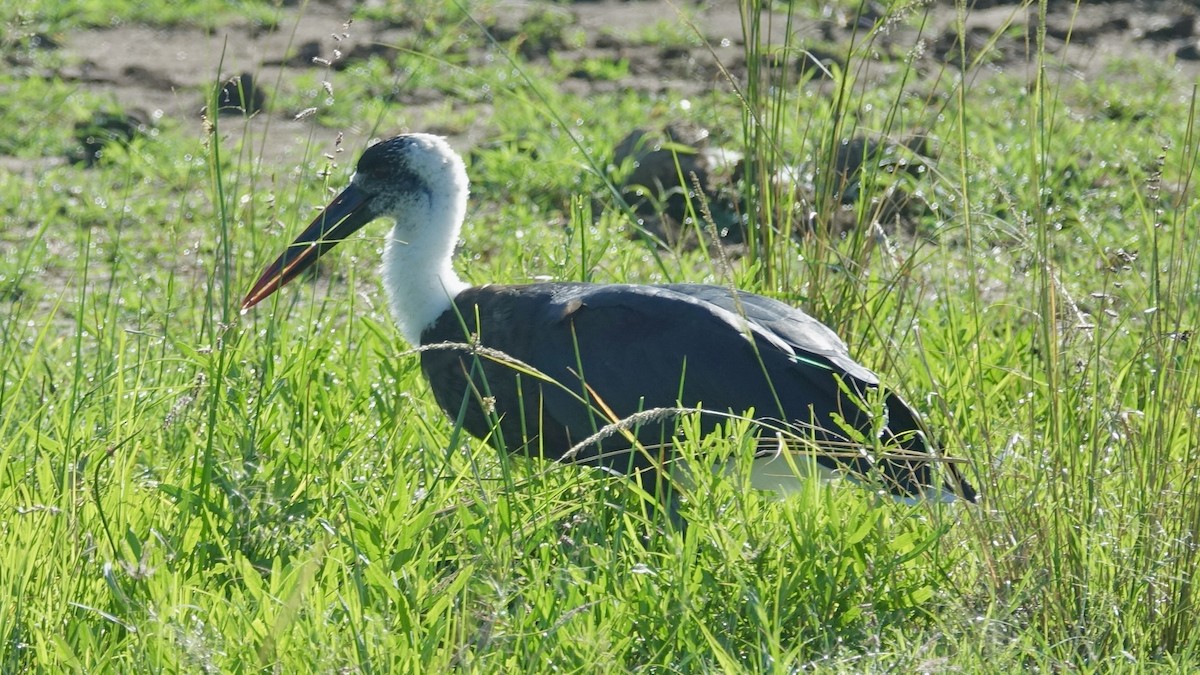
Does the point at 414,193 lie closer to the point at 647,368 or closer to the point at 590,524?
the point at 647,368

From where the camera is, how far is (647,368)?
332 centimetres

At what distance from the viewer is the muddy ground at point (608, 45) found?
22.3 ft

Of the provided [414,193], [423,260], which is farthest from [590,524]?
[414,193]

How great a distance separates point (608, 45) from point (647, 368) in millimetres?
4299

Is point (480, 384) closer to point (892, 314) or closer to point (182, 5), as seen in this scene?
point (892, 314)

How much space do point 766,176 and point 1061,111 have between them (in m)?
2.98

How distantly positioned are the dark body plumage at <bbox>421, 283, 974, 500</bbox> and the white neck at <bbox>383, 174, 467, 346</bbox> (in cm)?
20

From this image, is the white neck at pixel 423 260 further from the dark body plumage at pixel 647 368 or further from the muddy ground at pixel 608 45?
the muddy ground at pixel 608 45

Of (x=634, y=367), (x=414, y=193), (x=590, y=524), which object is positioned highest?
(x=414, y=193)

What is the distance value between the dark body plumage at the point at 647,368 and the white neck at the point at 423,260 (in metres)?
0.20

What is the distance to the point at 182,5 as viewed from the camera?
25.3 feet

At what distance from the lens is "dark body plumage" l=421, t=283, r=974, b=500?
10.5 ft

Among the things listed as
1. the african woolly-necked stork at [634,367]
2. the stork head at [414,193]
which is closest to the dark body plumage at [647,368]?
the african woolly-necked stork at [634,367]

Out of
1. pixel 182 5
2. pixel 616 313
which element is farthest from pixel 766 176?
pixel 182 5
